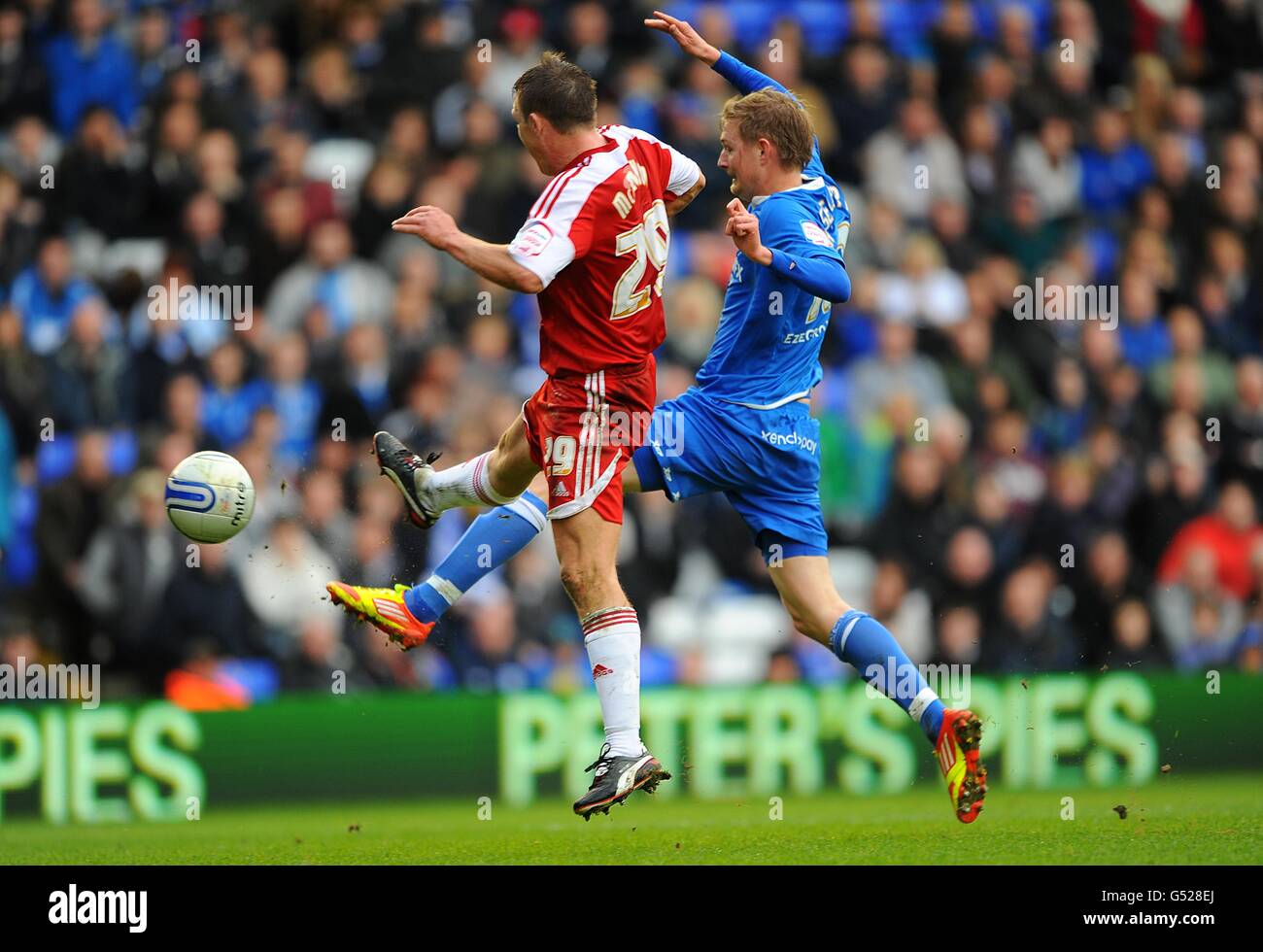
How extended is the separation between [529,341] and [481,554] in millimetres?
4493

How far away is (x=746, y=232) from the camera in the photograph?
286 inches

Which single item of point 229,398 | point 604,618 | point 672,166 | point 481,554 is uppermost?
point 672,166

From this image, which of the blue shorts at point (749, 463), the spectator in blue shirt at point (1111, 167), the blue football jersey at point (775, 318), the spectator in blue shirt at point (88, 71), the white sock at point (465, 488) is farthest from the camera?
the spectator in blue shirt at point (1111, 167)

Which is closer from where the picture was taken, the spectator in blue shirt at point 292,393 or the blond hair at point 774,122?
the blond hair at point 774,122

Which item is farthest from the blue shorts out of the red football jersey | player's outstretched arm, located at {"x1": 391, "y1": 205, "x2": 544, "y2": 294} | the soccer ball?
the soccer ball

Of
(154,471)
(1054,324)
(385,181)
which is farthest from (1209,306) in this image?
Answer: (154,471)

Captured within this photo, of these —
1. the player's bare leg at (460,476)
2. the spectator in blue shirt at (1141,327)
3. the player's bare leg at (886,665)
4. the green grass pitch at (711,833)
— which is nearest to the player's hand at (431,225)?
the player's bare leg at (460,476)

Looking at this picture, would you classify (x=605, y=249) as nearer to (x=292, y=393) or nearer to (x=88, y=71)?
(x=292, y=393)

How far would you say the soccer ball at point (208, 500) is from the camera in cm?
843

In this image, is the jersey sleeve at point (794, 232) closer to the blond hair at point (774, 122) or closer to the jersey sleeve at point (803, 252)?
the jersey sleeve at point (803, 252)

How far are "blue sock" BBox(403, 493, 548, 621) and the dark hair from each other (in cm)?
164

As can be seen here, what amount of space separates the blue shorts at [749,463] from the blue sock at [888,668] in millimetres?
397

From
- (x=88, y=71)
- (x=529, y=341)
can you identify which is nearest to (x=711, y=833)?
(x=529, y=341)

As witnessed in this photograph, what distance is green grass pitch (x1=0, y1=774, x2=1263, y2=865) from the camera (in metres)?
8.04
